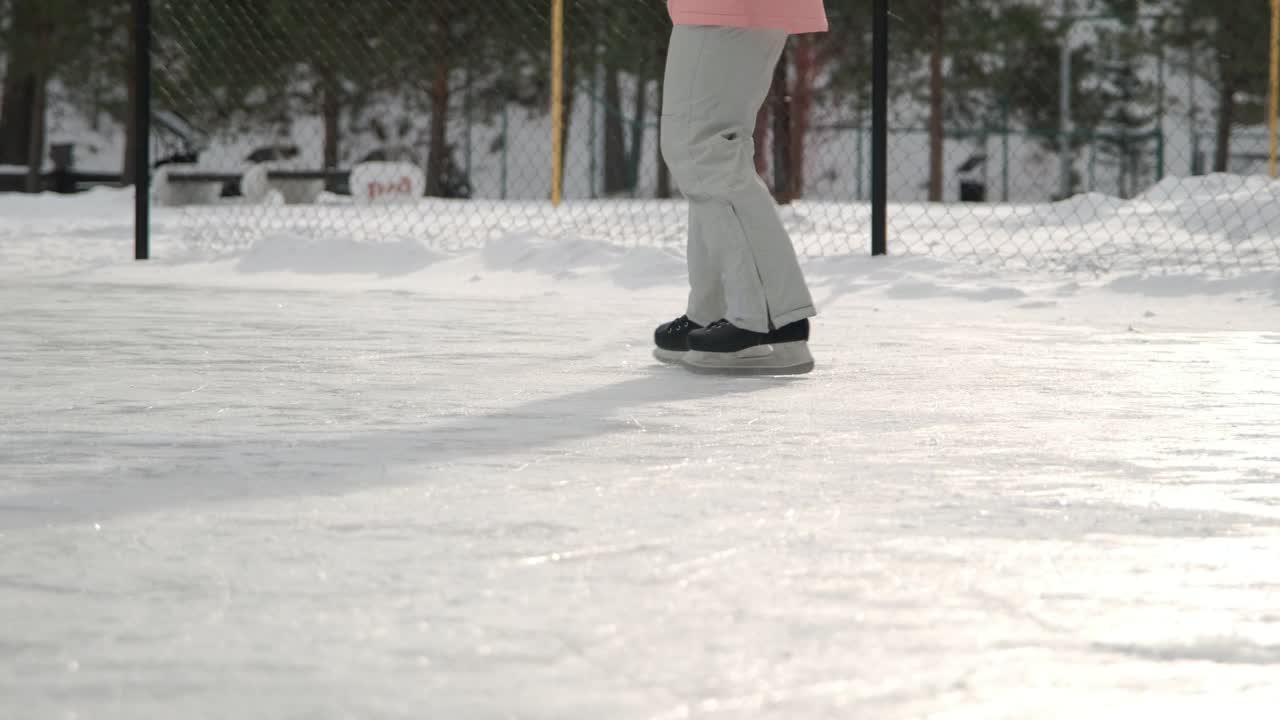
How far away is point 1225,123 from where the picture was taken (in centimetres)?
2359

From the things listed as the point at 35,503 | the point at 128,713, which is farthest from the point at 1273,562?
the point at 35,503

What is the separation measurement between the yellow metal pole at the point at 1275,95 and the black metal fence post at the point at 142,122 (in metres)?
5.97

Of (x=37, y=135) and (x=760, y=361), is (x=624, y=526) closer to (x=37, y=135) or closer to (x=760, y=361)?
(x=760, y=361)

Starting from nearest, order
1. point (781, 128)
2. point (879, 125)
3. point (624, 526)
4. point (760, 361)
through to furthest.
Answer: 1. point (624, 526)
2. point (760, 361)
3. point (879, 125)
4. point (781, 128)

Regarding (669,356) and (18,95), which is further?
(18,95)

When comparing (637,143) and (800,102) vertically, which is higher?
(800,102)

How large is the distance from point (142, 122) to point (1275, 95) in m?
6.31

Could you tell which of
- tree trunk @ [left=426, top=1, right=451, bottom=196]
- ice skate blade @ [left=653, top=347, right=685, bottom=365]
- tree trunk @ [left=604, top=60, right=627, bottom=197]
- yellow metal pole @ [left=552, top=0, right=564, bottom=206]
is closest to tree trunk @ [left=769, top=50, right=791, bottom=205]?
yellow metal pole @ [left=552, top=0, right=564, bottom=206]

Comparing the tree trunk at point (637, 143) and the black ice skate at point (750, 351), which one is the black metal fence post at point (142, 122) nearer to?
the black ice skate at point (750, 351)

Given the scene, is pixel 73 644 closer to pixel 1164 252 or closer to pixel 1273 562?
pixel 1273 562

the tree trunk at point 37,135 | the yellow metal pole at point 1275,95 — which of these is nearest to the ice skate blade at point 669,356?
the yellow metal pole at point 1275,95

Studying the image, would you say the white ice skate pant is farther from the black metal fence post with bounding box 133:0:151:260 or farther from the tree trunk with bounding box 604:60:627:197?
the tree trunk with bounding box 604:60:627:197

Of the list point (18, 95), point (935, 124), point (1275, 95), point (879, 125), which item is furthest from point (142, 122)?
point (18, 95)

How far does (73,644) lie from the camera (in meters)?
1.52
